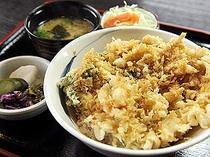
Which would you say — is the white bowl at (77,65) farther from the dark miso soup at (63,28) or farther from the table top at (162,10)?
the table top at (162,10)

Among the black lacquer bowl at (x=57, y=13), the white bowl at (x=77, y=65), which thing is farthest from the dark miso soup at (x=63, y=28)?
the white bowl at (x=77, y=65)

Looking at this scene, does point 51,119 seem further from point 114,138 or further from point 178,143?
point 178,143

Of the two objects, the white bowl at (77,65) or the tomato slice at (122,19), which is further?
the tomato slice at (122,19)

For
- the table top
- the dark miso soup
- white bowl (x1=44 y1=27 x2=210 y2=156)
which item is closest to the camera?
white bowl (x1=44 y1=27 x2=210 y2=156)

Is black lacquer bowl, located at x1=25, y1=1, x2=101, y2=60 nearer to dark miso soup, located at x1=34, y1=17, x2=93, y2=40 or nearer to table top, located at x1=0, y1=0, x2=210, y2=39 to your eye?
dark miso soup, located at x1=34, y1=17, x2=93, y2=40

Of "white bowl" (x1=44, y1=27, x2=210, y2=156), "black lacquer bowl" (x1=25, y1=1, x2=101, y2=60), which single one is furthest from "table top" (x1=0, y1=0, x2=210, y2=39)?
"white bowl" (x1=44, y1=27, x2=210, y2=156)

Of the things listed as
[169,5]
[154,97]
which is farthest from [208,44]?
[154,97]
